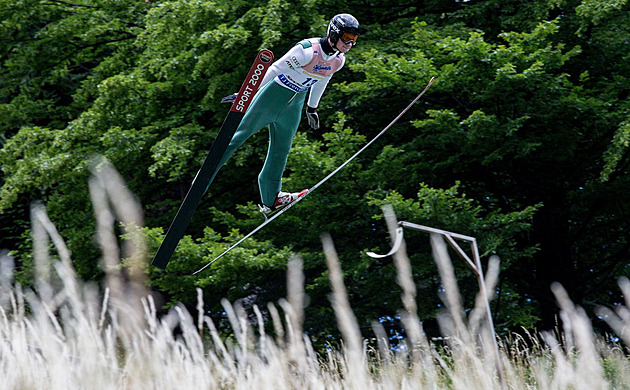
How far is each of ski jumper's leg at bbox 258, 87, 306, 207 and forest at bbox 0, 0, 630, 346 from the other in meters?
2.63

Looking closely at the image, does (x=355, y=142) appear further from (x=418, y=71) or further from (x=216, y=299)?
(x=216, y=299)

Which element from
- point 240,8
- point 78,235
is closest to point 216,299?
point 78,235

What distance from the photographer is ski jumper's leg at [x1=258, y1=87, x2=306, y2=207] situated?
4.34m

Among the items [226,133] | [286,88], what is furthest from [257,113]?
[226,133]

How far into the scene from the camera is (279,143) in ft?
14.8

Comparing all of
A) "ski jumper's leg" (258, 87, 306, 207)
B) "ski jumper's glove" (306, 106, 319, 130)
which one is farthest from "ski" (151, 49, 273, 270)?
"ski jumper's glove" (306, 106, 319, 130)

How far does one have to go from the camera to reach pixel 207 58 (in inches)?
314

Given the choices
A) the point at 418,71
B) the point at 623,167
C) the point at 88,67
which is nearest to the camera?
the point at 418,71

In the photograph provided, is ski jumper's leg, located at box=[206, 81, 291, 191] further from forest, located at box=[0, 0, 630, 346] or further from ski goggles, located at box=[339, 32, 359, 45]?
forest, located at box=[0, 0, 630, 346]

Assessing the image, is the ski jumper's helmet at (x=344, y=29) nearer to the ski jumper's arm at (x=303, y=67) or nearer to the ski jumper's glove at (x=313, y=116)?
the ski jumper's arm at (x=303, y=67)

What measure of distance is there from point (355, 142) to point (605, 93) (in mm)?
2723

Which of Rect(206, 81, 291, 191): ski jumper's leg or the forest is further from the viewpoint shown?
the forest

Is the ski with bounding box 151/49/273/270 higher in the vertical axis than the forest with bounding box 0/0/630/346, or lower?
lower

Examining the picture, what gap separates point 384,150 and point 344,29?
3.93m
